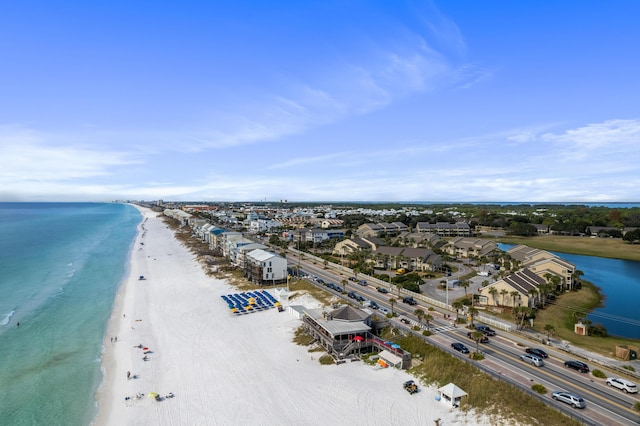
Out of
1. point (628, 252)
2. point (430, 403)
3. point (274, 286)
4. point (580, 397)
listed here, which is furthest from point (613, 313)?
point (628, 252)

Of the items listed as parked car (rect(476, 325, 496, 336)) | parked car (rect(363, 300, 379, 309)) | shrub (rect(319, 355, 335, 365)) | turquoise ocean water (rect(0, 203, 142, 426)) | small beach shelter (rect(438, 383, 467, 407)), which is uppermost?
parked car (rect(476, 325, 496, 336))

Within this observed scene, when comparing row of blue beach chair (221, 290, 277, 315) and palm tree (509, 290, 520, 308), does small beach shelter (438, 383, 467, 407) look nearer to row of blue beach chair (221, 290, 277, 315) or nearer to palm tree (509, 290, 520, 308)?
palm tree (509, 290, 520, 308)

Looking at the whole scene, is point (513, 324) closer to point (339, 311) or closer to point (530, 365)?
point (530, 365)

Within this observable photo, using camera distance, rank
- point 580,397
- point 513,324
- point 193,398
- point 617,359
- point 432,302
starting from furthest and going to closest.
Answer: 1. point 432,302
2. point 513,324
3. point 617,359
4. point 193,398
5. point 580,397

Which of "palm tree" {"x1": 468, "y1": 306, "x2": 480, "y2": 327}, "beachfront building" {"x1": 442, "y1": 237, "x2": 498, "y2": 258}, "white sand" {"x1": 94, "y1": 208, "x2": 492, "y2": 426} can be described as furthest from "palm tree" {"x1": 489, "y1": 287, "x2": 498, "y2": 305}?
"beachfront building" {"x1": 442, "y1": 237, "x2": 498, "y2": 258}

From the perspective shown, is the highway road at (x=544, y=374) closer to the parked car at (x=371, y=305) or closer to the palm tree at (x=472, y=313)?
the palm tree at (x=472, y=313)

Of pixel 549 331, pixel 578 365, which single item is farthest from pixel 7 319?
pixel 549 331

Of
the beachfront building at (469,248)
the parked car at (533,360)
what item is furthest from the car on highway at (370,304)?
the beachfront building at (469,248)
